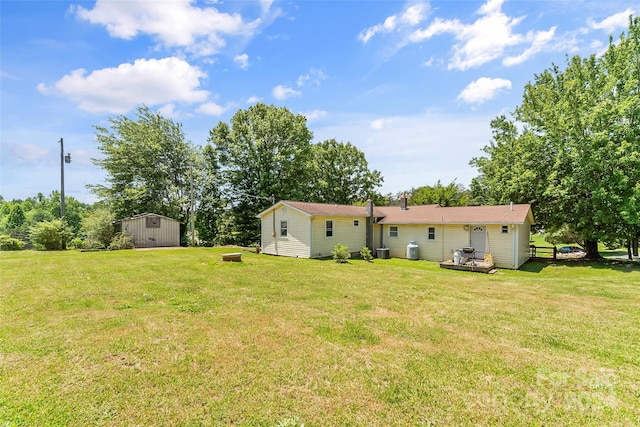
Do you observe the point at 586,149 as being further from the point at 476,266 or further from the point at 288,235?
the point at 288,235

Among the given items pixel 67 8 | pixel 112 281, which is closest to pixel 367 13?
pixel 67 8

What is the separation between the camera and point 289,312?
6844mm

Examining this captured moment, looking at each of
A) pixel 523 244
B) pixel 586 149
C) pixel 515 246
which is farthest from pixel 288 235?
pixel 586 149

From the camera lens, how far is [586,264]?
16781 mm

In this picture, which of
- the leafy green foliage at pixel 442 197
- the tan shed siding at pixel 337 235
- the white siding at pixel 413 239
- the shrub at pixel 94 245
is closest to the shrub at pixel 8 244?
the shrub at pixel 94 245

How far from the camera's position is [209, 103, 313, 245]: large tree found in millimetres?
30141

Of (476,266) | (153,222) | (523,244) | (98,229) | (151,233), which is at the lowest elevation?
(476,266)

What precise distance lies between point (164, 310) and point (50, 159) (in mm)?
25515

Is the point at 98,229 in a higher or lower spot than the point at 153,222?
lower

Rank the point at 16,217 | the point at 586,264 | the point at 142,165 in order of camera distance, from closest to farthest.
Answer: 1. the point at 586,264
2. the point at 142,165
3. the point at 16,217

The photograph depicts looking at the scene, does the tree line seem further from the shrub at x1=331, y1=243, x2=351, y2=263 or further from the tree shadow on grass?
the shrub at x1=331, y1=243, x2=351, y2=263

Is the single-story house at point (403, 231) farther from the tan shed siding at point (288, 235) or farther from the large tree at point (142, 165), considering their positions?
the large tree at point (142, 165)

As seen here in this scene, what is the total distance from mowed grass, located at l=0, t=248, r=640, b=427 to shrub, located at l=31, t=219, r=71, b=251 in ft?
45.8

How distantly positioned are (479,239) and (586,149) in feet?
24.5
